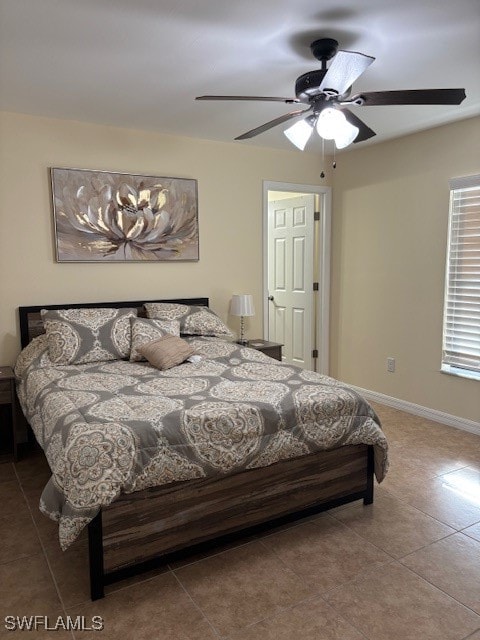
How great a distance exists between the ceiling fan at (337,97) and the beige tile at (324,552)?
208 cm

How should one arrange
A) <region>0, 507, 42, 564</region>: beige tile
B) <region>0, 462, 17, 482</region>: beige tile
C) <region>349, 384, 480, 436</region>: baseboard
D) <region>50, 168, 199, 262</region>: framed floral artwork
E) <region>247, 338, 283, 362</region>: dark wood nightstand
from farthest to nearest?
<region>247, 338, 283, 362</region>: dark wood nightstand < <region>349, 384, 480, 436</region>: baseboard < <region>50, 168, 199, 262</region>: framed floral artwork < <region>0, 462, 17, 482</region>: beige tile < <region>0, 507, 42, 564</region>: beige tile

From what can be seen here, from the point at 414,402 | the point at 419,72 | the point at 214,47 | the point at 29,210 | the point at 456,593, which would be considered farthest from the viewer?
the point at 414,402

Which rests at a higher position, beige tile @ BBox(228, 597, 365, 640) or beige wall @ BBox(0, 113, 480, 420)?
beige wall @ BBox(0, 113, 480, 420)

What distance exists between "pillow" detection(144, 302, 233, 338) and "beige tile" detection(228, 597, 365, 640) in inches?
90.7

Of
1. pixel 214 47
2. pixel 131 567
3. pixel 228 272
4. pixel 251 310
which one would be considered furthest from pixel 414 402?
→ pixel 214 47

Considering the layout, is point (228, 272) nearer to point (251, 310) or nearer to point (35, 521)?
point (251, 310)

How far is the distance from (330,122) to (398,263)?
224 centimetres

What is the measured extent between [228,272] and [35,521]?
8.89ft

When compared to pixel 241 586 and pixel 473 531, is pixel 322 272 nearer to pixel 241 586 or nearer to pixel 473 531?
pixel 473 531

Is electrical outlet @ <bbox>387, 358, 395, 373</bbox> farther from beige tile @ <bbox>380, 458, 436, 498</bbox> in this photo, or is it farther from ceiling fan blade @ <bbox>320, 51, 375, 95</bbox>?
ceiling fan blade @ <bbox>320, 51, 375, 95</bbox>

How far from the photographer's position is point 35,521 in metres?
2.59

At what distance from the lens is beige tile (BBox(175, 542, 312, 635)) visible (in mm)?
1911

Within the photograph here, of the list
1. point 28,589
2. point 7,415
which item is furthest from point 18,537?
point 7,415

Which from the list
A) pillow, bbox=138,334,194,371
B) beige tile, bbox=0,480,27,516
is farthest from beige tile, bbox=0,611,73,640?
pillow, bbox=138,334,194,371
